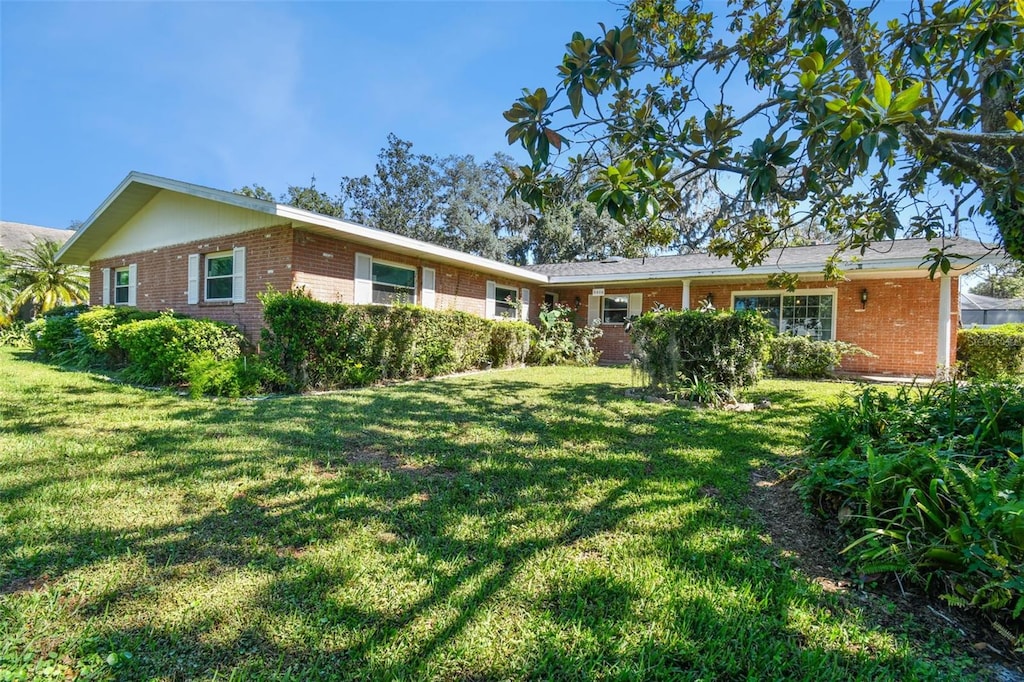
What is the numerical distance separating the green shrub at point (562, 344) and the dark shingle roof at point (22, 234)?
24521 mm

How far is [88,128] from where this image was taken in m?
13.5

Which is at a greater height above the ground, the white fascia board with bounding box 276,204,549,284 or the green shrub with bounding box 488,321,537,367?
the white fascia board with bounding box 276,204,549,284

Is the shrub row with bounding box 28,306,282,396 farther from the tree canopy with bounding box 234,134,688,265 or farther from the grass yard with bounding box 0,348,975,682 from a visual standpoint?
the tree canopy with bounding box 234,134,688,265

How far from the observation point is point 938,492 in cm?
251

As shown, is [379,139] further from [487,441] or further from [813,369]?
[487,441]

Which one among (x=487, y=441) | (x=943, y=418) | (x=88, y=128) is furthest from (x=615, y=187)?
(x=88, y=128)

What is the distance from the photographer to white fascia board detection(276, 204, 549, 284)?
8.84 m

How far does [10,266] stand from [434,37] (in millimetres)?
19266

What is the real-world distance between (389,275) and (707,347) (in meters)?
7.59

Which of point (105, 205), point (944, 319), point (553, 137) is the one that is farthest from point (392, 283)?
point (944, 319)

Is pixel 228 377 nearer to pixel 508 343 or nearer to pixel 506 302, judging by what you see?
pixel 508 343

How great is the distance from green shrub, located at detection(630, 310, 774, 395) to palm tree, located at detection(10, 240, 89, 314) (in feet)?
65.6

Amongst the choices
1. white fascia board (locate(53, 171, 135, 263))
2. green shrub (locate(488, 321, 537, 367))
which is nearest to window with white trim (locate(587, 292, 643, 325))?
green shrub (locate(488, 321, 537, 367))

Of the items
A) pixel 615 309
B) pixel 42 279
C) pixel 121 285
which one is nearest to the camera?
pixel 121 285
